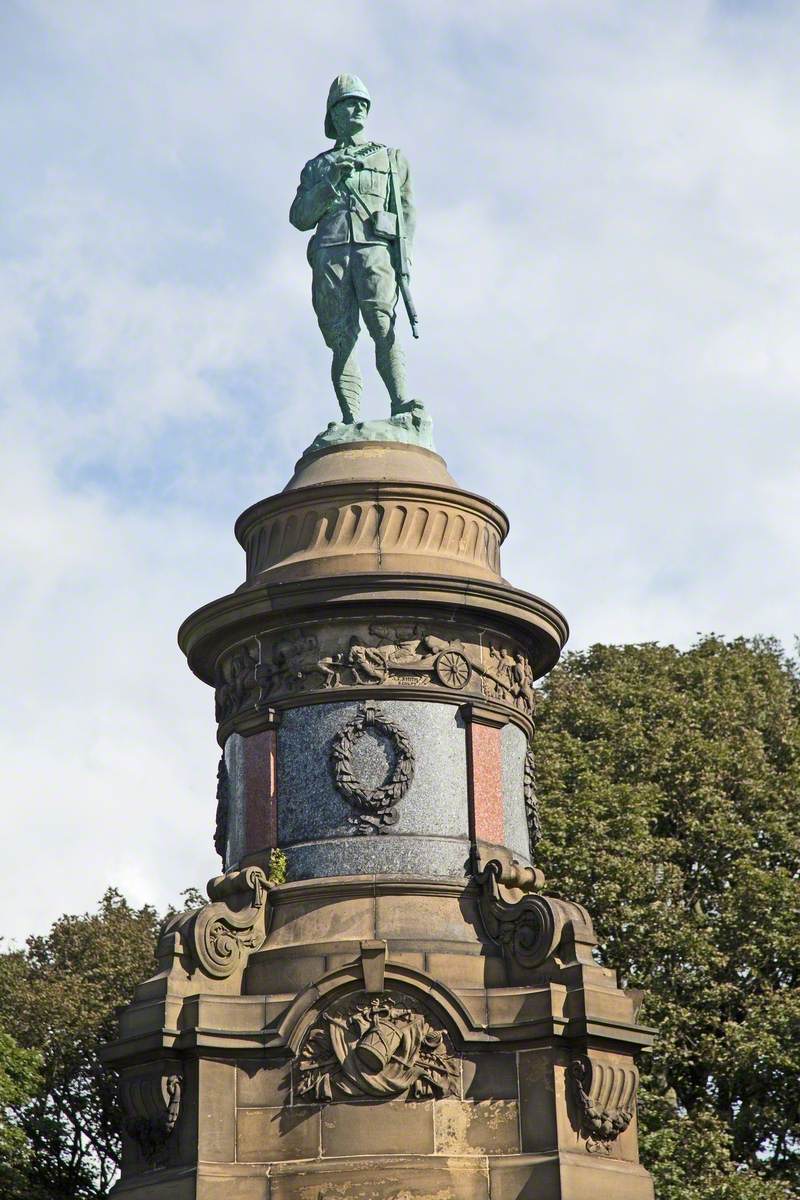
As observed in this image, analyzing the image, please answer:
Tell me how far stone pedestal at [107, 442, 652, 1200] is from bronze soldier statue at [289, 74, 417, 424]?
1215 millimetres

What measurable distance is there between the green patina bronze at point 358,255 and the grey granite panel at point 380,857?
454cm

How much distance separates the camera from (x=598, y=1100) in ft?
51.9

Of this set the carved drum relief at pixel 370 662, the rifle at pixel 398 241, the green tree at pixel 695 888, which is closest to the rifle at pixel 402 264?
the rifle at pixel 398 241

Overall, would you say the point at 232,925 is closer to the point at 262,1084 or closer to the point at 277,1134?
the point at 262,1084

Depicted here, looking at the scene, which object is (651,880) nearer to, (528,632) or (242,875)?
(528,632)

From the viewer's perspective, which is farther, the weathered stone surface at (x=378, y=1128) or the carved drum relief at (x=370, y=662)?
the carved drum relief at (x=370, y=662)

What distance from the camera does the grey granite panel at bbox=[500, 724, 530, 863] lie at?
17.8 meters

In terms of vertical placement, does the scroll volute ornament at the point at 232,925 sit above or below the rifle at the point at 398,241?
below

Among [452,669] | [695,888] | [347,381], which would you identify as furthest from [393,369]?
[695,888]

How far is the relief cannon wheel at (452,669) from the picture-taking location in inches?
693

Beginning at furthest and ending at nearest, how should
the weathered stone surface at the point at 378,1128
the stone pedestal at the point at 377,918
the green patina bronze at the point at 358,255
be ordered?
the green patina bronze at the point at 358,255 < the stone pedestal at the point at 377,918 < the weathered stone surface at the point at 378,1128

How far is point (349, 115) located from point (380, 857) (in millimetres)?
8035

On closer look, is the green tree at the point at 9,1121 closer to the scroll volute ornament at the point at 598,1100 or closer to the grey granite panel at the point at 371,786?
the grey granite panel at the point at 371,786

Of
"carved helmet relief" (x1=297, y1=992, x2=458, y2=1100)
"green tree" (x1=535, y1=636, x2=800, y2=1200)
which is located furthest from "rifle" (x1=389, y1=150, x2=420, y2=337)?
"green tree" (x1=535, y1=636, x2=800, y2=1200)
